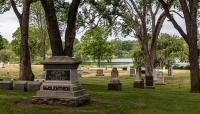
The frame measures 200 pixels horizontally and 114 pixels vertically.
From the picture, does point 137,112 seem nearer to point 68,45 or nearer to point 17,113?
point 17,113

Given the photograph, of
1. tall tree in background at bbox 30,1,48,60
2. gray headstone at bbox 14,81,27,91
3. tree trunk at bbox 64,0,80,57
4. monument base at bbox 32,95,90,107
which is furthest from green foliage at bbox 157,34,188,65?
monument base at bbox 32,95,90,107

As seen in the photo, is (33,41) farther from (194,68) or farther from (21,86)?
(21,86)

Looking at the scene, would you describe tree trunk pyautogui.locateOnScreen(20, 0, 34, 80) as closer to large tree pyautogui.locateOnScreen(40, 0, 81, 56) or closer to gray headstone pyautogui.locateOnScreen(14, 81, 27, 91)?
gray headstone pyautogui.locateOnScreen(14, 81, 27, 91)

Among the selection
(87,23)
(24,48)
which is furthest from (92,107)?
(87,23)

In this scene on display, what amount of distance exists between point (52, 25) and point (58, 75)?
158 inches

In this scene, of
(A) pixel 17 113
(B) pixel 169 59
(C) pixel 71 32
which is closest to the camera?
(A) pixel 17 113

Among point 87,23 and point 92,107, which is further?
point 87,23

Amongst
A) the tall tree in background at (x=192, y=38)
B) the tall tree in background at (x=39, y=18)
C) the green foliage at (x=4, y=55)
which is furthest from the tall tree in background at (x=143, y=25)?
the green foliage at (x=4, y=55)

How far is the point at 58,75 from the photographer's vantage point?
15.6 metres

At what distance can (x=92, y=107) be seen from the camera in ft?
50.1

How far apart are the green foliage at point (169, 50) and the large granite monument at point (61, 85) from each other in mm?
56598

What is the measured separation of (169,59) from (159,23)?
36.2 m

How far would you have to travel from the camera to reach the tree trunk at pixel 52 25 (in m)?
18.8

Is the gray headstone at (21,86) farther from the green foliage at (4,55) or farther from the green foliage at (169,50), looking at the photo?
the green foliage at (4,55)
